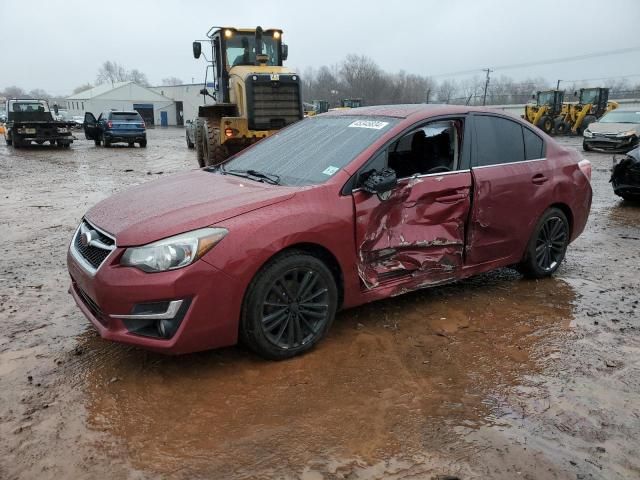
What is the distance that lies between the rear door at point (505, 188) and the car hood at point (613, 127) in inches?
623

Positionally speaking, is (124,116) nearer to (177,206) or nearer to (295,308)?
(177,206)

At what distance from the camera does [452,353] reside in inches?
142

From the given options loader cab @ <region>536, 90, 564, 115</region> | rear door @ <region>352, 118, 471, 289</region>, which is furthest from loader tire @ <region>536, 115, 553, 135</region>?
rear door @ <region>352, 118, 471, 289</region>

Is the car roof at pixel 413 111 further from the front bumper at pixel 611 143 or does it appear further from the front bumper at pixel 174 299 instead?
the front bumper at pixel 611 143

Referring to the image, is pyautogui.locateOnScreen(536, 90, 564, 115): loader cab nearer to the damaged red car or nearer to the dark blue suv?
the dark blue suv

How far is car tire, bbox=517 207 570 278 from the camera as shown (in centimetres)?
484

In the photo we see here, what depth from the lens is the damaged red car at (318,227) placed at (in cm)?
303

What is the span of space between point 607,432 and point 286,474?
68.5 inches

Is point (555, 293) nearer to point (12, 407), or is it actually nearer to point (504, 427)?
point (504, 427)

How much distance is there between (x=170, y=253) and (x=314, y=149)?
5.17ft

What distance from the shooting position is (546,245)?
4.98 m

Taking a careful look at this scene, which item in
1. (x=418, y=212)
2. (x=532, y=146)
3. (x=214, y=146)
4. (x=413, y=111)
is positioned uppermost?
(x=413, y=111)

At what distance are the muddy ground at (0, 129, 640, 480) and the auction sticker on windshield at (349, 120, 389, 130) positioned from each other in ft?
4.88

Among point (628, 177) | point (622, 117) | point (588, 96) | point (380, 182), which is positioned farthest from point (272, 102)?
point (588, 96)
